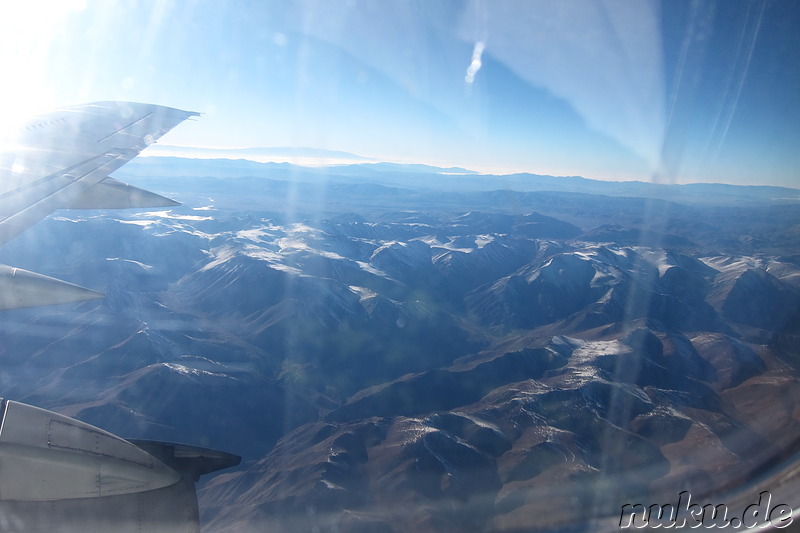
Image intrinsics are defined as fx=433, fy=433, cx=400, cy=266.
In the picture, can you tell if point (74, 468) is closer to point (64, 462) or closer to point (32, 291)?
point (64, 462)

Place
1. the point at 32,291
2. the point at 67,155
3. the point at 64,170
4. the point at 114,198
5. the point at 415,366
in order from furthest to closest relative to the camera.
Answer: the point at 415,366 < the point at 67,155 < the point at 114,198 < the point at 64,170 < the point at 32,291

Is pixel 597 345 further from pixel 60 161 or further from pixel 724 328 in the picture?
pixel 60 161

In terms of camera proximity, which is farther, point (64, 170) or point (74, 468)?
point (64, 170)

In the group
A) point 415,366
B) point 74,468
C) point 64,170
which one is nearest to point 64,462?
point 74,468

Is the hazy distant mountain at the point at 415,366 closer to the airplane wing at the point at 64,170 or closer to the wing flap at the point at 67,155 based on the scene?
the wing flap at the point at 67,155

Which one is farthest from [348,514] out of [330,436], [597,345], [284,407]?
[597,345]

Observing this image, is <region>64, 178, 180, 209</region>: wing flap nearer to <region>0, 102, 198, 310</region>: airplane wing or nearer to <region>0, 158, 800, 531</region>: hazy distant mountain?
<region>0, 102, 198, 310</region>: airplane wing
